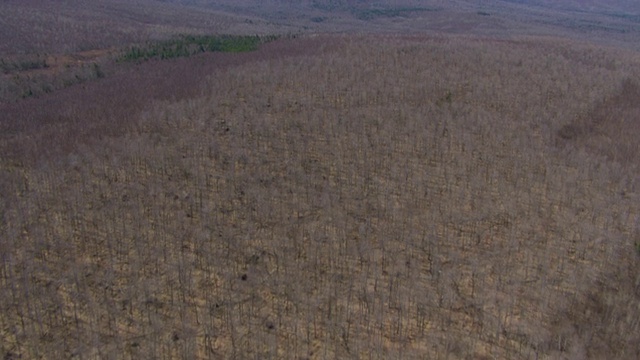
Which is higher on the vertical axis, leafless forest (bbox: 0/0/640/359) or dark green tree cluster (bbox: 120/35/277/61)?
dark green tree cluster (bbox: 120/35/277/61)

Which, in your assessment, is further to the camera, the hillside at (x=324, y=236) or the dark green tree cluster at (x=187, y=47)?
the dark green tree cluster at (x=187, y=47)

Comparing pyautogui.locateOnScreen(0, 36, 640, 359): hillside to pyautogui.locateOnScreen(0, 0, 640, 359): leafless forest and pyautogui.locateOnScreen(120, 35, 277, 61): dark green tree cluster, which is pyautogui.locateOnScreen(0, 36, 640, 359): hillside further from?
pyautogui.locateOnScreen(120, 35, 277, 61): dark green tree cluster

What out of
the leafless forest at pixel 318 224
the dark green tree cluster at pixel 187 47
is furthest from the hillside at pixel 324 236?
the dark green tree cluster at pixel 187 47

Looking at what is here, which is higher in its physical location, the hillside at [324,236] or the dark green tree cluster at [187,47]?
the dark green tree cluster at [187,47]

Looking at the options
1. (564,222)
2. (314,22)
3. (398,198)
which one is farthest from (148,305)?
(314,22)

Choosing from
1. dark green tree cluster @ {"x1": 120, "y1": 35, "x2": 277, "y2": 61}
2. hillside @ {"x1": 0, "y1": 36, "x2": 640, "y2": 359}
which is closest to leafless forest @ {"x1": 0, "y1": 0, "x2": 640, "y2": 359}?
hillside @ {"x1": 0, "y1": 36, "x2": 640, "y2": 359}

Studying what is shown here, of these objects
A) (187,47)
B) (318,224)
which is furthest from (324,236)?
(187,47)

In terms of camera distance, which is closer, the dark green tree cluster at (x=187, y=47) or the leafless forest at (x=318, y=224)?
the leafless forest at (x=318, y=224)

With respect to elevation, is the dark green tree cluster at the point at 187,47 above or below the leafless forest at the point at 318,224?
above

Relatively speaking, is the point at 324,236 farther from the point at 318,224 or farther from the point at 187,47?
the point at 187,47

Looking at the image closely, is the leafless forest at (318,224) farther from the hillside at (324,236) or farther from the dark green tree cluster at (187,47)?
the dark green tree cluster at (187,47)
